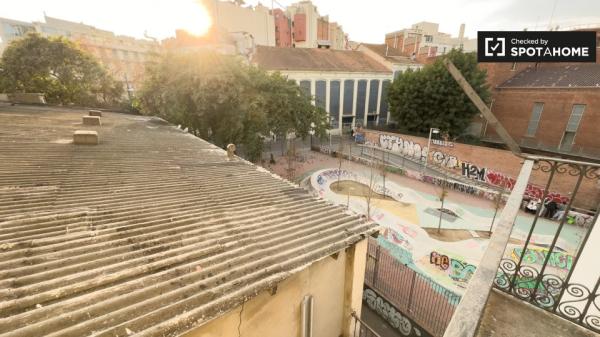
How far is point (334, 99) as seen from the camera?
114 feet

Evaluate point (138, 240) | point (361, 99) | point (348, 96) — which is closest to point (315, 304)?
point (138, 240)

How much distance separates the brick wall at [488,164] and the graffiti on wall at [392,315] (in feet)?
52.1

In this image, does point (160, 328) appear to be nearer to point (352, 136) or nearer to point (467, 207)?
point (467, 207)

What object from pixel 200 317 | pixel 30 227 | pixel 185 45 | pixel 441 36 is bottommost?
pixel 200 317

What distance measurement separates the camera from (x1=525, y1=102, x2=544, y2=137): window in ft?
84.9

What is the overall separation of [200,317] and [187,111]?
54.6 feet

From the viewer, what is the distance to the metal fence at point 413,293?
860 cm

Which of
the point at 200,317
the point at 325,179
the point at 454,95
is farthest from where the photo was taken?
the point at 454,95

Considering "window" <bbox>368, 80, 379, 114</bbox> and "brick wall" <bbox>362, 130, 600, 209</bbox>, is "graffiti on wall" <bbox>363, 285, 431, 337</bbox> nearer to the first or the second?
"brick wall" <bbox>362, 130, 600, 209</bbox>

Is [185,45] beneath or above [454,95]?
above

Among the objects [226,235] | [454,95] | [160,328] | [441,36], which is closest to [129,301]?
[160,328]

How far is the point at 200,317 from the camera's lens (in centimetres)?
252

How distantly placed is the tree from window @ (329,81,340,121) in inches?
984

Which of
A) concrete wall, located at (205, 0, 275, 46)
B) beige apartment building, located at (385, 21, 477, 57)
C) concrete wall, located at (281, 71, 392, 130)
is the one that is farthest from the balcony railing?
beige apartment building, located at (385, 21, 477, 57)
